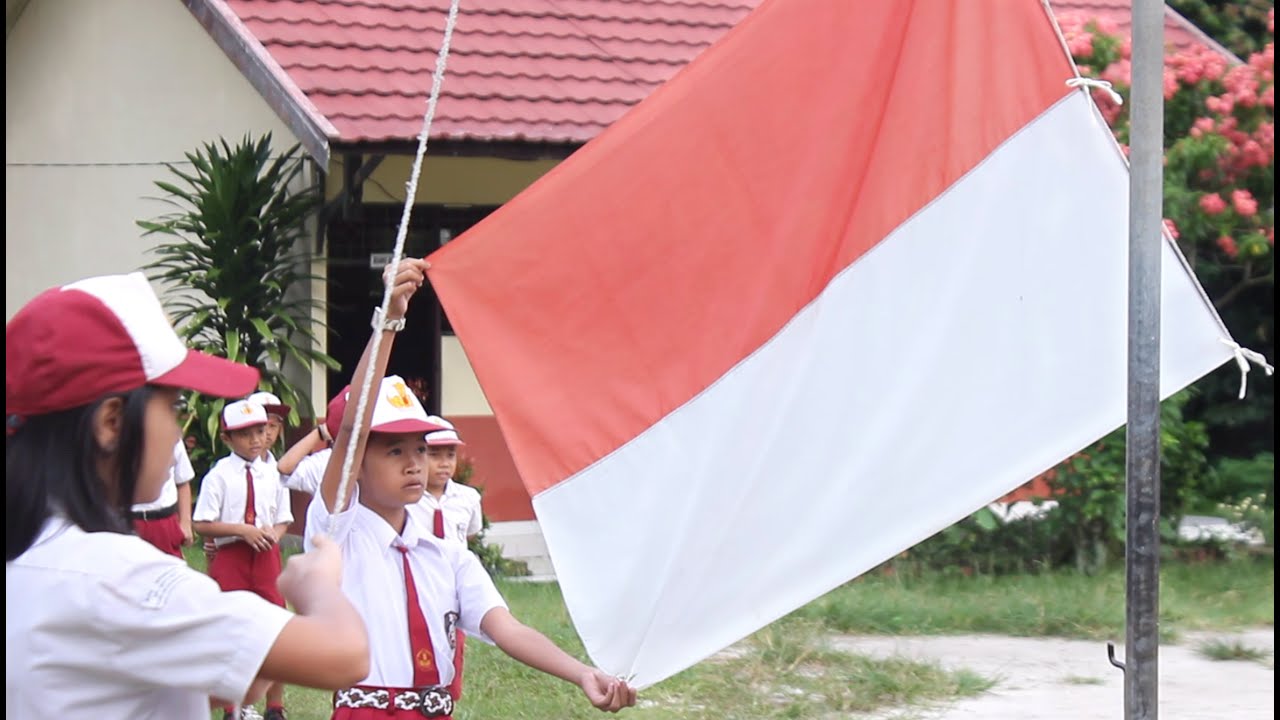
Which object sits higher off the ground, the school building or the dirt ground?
the school building

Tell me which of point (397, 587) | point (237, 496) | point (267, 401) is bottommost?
point (397, 587)

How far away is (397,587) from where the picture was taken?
156 inches

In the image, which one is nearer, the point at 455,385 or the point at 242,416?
the point at 242,416

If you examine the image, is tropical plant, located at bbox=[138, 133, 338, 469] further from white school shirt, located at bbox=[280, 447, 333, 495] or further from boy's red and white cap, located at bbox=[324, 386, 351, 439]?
boy's red and white cap, located at bbox=[324, 386, 351, 439]

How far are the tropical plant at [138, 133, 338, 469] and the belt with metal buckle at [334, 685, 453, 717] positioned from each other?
24.6ft

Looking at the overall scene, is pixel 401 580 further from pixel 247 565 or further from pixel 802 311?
pixel 247 565

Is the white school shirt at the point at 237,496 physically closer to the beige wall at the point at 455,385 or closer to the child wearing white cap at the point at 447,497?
the child wearing white cap at the point at 447,497

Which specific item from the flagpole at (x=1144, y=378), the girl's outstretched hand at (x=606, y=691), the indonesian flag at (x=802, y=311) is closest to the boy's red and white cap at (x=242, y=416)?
the indonesian flag at (x=802, y=311)

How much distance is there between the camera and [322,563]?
2373 millimetres

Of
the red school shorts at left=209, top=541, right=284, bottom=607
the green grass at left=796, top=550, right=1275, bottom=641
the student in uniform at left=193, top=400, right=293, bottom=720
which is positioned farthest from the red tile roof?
the green grass at left=796, top=550, right=1275, bottom=641

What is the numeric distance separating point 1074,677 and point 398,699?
4873mm

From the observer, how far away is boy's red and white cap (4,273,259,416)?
2.23 metres

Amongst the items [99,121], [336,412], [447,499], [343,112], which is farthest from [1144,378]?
[99,121]

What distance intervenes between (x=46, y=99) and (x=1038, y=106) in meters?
11.0
